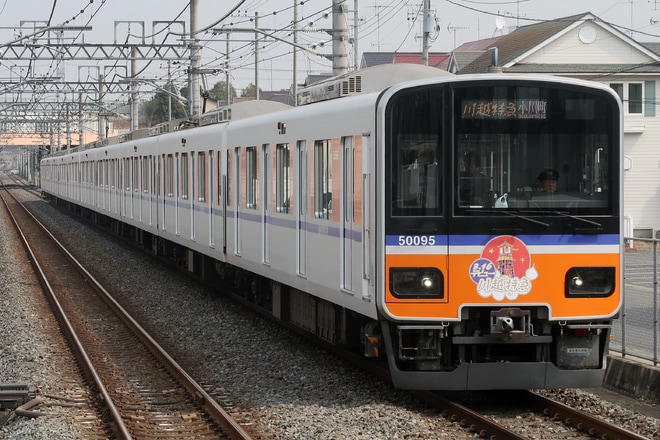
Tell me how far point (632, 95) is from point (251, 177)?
23089mm

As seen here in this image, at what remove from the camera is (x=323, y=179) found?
951 cm

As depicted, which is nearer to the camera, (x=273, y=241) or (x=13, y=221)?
(x=273, y=241)

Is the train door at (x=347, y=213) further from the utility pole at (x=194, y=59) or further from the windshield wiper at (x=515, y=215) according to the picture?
the utility pole at (x=194, y=59)

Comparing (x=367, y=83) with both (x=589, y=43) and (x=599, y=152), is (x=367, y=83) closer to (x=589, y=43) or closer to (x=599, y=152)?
(x=599, y=152)

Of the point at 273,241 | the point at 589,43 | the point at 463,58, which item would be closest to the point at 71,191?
the point at 463,58

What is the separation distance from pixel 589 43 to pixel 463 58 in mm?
6527

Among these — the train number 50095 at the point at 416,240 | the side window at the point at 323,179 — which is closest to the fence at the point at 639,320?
the train number 50095 at the point at 416,240

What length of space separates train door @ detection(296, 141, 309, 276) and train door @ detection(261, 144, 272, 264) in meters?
1.22

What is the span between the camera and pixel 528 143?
26.1 feet

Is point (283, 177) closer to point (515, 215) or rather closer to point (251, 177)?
Result: point (251, 177)

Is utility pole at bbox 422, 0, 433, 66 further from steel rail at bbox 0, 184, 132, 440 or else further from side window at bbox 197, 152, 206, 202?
steel rail at bbox 0, 184, 132, 440

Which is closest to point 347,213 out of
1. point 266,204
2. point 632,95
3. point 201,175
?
point 266,204

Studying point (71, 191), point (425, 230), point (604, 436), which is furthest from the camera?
point (71, 191)

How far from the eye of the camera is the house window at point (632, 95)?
32.4 metres
